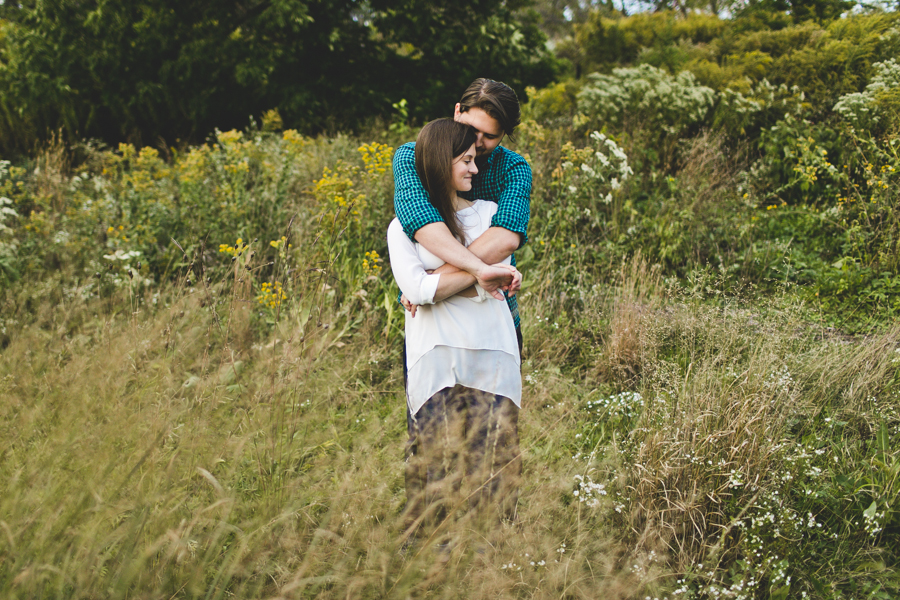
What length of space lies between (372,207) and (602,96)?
329cm

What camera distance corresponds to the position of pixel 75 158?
8.41 meters

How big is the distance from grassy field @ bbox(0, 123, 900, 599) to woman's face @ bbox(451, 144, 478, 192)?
703 mm

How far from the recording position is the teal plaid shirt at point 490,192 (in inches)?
77.5

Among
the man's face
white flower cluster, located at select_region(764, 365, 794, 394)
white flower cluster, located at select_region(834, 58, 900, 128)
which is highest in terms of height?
white flower cluster, located at select_region(834, 58, 900, 128)

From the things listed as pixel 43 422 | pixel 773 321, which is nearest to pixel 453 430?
pixel 43 422

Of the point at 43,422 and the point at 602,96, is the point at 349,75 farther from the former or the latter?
the point at 43,422

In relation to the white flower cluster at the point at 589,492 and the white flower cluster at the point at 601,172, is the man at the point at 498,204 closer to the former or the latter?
the white flower cluster at the point at 589,492

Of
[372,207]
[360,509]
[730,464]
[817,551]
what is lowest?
[817,551]

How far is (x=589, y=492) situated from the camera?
2.16m

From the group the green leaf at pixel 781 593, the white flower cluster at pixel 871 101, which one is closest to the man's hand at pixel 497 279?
the green leaf at pixel 781 593

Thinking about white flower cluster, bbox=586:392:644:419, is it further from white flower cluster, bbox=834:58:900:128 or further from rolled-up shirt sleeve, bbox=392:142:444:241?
white flower cluster, bbox=834:58:900:128

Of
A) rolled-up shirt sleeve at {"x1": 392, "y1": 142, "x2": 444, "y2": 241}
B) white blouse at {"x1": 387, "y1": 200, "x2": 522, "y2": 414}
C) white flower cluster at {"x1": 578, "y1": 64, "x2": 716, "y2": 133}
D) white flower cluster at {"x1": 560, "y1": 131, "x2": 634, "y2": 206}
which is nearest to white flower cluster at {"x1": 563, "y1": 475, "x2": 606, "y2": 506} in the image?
white blouse at {"x1": 387, "y1": 200, "x2": 522, "y2": 414}

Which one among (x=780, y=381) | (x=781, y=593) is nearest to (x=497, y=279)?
(x=780, y=381)

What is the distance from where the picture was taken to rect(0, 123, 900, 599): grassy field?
4.94ft
